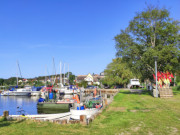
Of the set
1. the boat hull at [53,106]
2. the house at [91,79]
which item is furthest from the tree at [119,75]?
the boat hull at [53,106]

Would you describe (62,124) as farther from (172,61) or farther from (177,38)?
(177,38)

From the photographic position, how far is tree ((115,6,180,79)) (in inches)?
1176

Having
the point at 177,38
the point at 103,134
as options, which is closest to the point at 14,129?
the point at 103,134

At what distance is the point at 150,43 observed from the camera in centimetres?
3247

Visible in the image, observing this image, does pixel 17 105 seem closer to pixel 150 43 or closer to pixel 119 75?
pixel 150 43

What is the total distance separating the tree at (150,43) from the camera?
2986 centimetres

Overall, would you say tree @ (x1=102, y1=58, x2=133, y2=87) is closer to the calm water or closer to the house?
the calm water

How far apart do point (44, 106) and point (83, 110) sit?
53.1ft

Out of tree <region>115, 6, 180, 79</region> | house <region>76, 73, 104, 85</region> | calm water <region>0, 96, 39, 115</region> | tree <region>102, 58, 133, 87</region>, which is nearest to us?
tree <region>115, 6, 180, 79</region>

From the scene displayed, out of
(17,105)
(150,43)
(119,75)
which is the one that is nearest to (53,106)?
(17,105)

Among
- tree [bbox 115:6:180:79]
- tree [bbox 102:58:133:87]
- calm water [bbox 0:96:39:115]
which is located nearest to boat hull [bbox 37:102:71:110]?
calm water [bbox 0:96:39:115]

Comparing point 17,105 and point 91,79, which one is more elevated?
point 91,79

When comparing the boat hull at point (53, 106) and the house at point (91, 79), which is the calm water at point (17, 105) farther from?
the house at point (91, 79)

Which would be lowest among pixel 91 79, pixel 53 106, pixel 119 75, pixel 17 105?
pixel 17 105
